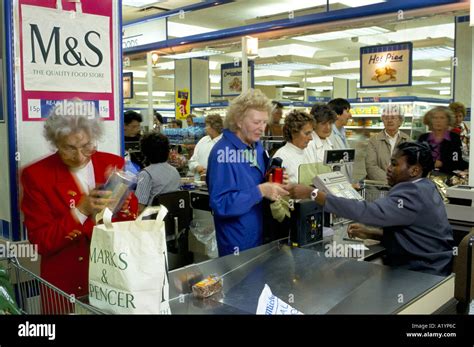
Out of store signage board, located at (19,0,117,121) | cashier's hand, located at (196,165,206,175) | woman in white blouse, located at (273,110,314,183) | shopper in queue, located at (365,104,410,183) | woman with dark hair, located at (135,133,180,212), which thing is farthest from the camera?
cashier's hand, located at (196,165,206,175)

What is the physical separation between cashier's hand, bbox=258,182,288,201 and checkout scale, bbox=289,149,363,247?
141 millimetres

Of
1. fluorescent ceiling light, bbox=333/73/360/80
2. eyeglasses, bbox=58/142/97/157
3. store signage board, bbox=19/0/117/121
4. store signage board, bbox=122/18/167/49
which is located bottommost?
eyeglasses, bbox=58/142/97/157

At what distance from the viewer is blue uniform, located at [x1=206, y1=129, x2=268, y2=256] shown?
107 inches

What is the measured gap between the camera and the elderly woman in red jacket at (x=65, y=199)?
6.89 ft

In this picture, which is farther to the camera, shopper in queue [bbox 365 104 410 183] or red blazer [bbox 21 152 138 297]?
shopper in queue [bbox 365 104 410 183]

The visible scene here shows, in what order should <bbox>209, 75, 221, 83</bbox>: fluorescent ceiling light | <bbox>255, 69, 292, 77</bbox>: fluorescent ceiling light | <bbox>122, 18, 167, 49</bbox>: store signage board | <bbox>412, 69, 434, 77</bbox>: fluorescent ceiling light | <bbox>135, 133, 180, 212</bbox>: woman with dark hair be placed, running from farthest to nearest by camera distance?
<bbox>209, 75, 221, 83</bbox>: fluorescent ceiling light < <bbox>255, 69, 292, 77</bbox>: fluorescent ceiling light < <bbox>412, 69, 434, 77</bbox>: fluorescent ceiling light < <bbox>122, 18, 167, 49</bbox>: store signage board < <bbox>135, 133, 180, 212</bbox>: woman with dark hair

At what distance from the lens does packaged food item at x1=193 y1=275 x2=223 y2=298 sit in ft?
6.79

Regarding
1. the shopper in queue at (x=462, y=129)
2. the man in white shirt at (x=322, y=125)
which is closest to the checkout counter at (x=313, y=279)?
the man in white shirt at (x=322, y=125)

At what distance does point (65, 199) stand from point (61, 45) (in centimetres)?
97

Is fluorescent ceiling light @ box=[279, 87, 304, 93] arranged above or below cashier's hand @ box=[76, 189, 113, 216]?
above

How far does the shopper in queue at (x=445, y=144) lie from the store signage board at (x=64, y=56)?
4.06m

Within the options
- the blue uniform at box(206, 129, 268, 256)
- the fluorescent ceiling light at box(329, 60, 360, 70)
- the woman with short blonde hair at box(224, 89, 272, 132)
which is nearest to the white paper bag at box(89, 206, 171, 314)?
the blue uniform at box(206, 129, 268, 256)

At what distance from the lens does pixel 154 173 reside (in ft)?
15.4

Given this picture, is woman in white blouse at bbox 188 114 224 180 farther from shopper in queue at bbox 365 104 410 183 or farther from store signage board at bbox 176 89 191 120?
store signage board at bbox 176 89 191 120
